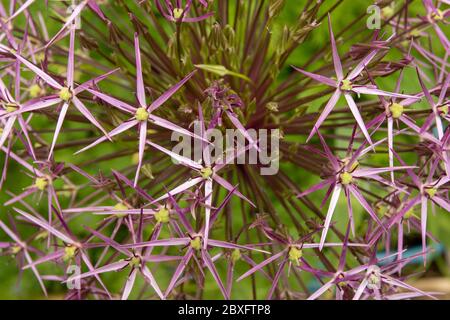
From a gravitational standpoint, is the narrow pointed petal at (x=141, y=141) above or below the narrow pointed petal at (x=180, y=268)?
above

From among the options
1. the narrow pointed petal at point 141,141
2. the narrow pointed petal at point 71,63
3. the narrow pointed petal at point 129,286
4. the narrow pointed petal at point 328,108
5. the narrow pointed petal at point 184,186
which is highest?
the narrow pointed petal at point 71,63

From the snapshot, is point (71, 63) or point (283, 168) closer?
point (71, 63)

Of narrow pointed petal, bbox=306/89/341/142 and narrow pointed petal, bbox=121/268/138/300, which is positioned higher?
narrow pointed petal, bbox=306/89/341/142

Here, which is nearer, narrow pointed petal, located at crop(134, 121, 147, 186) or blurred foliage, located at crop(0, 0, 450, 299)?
narrow pointed petal, located at crop(134, 121, 147, 186)

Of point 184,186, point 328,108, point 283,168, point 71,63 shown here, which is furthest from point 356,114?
point 283,168

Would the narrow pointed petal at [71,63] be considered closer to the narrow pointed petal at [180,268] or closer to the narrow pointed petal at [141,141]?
the narrow pointed petal at [141,141]

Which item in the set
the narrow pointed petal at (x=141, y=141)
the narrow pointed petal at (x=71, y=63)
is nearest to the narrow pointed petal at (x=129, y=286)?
the narrow pointed petal at (x=141, y=141)

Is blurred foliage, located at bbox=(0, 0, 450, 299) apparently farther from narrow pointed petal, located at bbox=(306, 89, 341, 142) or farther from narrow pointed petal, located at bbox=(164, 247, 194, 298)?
narrow pointed petal, located at bbox=(164, 247, 194, 298)

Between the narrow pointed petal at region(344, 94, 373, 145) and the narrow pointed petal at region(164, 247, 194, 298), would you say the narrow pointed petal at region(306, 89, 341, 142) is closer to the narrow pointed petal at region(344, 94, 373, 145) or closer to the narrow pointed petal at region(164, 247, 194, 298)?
the narrow pointed petal at region(344, 94, 373, 145)

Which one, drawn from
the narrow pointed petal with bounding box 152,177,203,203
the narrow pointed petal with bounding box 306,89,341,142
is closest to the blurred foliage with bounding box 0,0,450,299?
the narrow pointed petal with bounding box 306,89,341,142

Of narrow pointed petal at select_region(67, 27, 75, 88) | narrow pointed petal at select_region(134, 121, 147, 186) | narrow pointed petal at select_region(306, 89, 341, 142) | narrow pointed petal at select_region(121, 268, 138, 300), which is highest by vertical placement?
narrow pointed petal at select_region(67, 27, 75, 88)

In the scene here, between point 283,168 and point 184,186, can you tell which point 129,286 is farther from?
point 283,168
